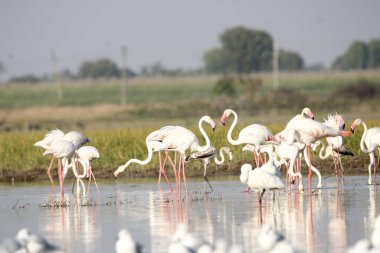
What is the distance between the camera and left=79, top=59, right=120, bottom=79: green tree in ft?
451

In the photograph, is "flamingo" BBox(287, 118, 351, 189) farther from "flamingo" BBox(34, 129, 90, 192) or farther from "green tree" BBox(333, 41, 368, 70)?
"green tree" BBox(333, 41, 368, 70)

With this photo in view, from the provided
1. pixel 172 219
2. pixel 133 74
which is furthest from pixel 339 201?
Result: pixel 133 74

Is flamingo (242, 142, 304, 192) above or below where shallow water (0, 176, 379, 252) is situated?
above

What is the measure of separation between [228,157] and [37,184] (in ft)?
14.8

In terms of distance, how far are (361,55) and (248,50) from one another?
24378 mm

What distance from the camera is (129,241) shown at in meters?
9.70

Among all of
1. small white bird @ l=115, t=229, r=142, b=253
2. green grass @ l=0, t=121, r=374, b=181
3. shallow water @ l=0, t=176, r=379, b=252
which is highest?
green grass @ l=0, t=121, r=374, b=181

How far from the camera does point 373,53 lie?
5059 inches

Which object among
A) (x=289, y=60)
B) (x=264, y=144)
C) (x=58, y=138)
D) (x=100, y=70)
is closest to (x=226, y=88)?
(x=264, y=144)

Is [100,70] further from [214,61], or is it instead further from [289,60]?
[289,60]

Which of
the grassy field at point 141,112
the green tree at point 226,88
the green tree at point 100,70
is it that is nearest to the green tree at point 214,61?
the green tree at point 100,70

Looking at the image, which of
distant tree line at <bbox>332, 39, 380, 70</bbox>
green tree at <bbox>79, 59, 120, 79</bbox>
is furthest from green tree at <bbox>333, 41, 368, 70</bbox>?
green tree at <bbox>79, 59, 120, 79</bbox>

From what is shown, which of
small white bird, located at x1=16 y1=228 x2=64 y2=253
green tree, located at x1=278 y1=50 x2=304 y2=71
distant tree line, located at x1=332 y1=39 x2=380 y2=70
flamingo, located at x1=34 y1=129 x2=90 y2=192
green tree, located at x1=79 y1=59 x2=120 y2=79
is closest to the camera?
small white bird, located at x1=16 y1=228 x2=64 y2=253

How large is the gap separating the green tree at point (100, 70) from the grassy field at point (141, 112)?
35.8 meters
